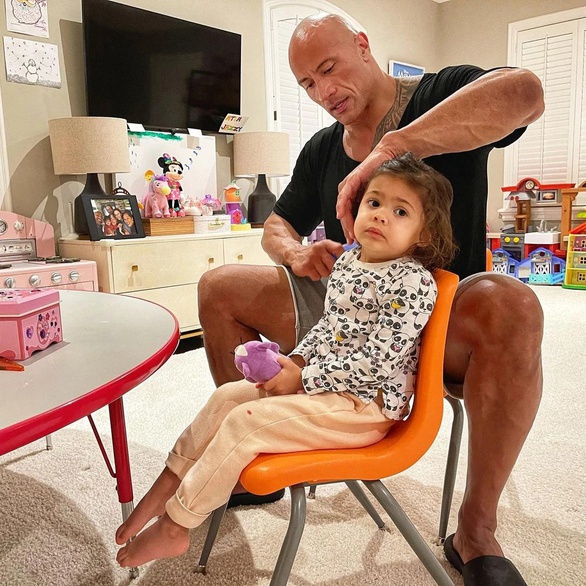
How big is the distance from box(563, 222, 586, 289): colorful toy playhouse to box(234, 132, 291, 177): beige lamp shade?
287cm

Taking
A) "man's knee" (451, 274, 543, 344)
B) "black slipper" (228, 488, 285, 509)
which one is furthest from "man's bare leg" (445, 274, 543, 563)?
"black slipper" (228, 488, 285, 509)

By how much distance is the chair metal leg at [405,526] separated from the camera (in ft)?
3.13

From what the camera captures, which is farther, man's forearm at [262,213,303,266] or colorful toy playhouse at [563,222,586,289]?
colorful toy playhouse at [563,222,586,289]

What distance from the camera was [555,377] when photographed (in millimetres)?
2666

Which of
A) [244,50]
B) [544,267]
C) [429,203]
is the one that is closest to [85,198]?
[244,50]

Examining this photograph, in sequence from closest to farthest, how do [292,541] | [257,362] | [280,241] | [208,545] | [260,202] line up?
[292,541], [257,362], [208,545], [280,241], [260,202]

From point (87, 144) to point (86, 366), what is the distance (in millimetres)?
2307

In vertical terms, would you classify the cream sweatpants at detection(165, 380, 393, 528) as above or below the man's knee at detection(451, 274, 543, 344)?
below

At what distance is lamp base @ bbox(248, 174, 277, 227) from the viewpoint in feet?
13.4

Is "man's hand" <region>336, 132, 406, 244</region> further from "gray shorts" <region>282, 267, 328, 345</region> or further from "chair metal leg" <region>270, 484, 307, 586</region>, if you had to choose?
"chair metal leg" <region>270, 484, 307, 586</region>

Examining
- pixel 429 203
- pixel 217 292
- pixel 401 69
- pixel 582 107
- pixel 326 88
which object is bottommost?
pixel 217 292

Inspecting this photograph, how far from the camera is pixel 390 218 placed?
1.07 meters

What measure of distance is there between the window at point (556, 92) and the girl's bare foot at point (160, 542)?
570 centimetres

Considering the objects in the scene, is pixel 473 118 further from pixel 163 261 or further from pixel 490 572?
pixel 163 261
